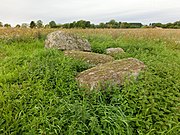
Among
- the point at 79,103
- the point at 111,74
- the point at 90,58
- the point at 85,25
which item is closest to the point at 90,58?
the point at 90,58

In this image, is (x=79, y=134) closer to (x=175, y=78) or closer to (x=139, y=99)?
(x=139, y=99)

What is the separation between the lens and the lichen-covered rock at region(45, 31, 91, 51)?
6.73 m

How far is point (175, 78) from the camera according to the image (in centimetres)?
434

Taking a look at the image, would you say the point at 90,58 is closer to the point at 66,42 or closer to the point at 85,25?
the point at 66,42

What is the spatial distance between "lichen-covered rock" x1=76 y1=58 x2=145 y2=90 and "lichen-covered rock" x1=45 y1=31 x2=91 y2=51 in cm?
238

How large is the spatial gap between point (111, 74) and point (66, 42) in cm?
295

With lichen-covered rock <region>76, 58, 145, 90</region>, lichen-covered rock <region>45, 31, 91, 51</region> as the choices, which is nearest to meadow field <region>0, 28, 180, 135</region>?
lichen-covered rock <region>76, 58, 145, 90</region>

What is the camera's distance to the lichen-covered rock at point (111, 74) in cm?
404

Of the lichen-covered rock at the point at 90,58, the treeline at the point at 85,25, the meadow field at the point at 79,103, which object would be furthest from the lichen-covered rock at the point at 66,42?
the treeline at the point at 85,25

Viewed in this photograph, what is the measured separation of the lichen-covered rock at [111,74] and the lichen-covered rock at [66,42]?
7.81ft

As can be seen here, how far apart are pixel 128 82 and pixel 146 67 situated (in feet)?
2.48

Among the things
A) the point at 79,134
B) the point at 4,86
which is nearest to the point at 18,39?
the point at 4,86

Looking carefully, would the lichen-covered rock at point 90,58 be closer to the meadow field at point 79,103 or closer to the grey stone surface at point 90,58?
the grey stone surface at point 90,58

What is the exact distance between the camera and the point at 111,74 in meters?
4.19
